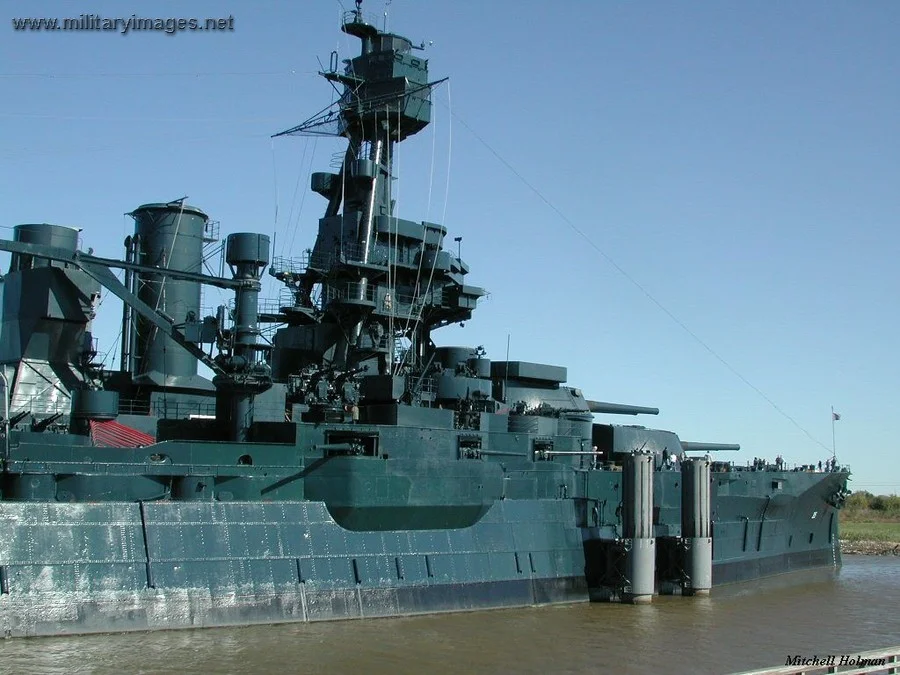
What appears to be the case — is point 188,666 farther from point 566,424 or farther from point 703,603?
point 566,424

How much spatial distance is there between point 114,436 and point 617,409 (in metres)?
19.1

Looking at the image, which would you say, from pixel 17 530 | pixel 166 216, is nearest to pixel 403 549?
pixel 17 530

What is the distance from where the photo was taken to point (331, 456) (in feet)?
66.0

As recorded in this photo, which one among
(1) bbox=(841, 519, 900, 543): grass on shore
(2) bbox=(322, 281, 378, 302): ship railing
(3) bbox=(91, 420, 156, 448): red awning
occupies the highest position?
(2) bbox=(322, 281, 378, 302): ship railing

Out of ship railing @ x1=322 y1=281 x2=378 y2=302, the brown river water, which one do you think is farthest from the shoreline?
ship railing @ x1=322 y1=281 x2=378 y2=302

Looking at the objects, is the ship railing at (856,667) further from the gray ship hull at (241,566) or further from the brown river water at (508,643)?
the gray ship hull at (241,566)

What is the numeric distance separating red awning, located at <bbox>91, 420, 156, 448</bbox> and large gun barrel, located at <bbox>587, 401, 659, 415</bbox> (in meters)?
16.4

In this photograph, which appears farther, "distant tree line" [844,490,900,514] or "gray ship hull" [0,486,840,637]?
"distant tree line" [844,490,900,514]

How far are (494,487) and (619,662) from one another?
21.8ft

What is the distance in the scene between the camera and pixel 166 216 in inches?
1021

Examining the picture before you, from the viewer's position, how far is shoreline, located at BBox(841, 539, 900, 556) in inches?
1840

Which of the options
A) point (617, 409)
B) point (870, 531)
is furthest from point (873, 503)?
point (617, 409)

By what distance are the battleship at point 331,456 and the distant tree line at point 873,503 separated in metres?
46.4

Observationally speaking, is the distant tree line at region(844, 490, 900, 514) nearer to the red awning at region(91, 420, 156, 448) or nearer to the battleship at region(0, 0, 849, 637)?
the battleship at region(0, 0, 849, 637)
